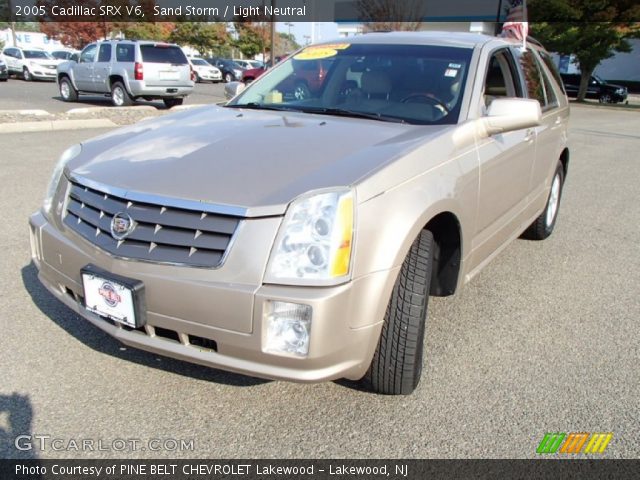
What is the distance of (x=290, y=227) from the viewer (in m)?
2.14

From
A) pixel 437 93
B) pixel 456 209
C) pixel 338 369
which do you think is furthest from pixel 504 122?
pixel 338 369

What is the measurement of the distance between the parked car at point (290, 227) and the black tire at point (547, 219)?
5.95 ft

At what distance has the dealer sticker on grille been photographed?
227 centimetres

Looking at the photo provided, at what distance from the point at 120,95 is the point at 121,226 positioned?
46.8ft

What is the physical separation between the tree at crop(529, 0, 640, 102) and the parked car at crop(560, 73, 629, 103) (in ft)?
8.41

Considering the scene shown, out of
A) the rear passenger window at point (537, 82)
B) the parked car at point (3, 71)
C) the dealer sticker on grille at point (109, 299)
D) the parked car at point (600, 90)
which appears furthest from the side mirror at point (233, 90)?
the parked car at point (600, 90)

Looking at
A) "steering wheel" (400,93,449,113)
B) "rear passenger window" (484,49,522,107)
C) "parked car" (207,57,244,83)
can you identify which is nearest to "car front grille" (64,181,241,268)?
"steering wheel" (400,93,449,113)

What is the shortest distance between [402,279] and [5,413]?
1.80 metres

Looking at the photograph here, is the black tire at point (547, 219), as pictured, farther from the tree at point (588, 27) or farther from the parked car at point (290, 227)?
the tree at point (588, 27)

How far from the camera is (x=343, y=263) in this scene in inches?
84.1

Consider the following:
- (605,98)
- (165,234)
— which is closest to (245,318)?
(165,234)

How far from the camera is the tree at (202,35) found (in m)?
53.0

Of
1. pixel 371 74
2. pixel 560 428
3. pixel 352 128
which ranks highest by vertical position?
pixel 371 74

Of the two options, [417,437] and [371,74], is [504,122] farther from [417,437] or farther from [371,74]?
[417,437]
